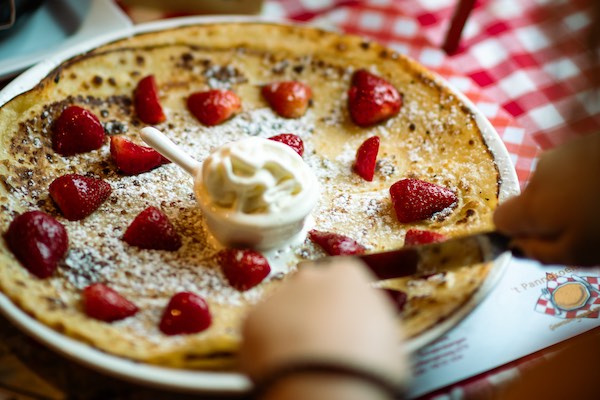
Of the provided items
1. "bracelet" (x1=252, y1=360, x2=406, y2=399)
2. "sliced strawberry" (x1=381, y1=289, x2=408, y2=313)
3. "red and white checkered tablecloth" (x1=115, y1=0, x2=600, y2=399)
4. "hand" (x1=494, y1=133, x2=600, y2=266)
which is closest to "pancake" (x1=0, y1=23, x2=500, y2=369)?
"sliced strawberry" (x1=381, y1=289, x2=408, y2=313)

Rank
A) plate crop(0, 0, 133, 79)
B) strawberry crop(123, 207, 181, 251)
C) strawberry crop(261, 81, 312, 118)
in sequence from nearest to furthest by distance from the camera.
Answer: strawberry crop(123, 207, 181, 251), strawberry crop(261, 81, 312, 118), plate crop(0, 0, 133, 79)

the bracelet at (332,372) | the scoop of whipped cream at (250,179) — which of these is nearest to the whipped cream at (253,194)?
the scoop of whipped cream at (250,179)

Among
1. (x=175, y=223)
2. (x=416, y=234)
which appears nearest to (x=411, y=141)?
(x=416, y=234)

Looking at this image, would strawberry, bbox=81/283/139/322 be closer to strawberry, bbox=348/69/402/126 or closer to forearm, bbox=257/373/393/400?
forearm, bbox=257/373/393/400

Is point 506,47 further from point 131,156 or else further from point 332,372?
point 332,372

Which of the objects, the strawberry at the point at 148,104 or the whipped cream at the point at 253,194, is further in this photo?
the strawberry at the point at 148,104

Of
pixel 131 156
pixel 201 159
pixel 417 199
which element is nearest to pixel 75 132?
pixel 131 156

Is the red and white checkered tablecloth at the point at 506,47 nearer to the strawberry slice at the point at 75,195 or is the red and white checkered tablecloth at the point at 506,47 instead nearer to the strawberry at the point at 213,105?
the strawberry at the point at 213,105
